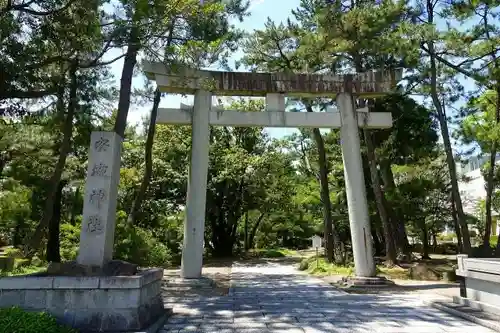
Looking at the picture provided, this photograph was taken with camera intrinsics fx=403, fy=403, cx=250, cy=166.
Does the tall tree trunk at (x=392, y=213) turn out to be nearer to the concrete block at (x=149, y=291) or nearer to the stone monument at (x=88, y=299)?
the concrete block at (x=149, y=291)

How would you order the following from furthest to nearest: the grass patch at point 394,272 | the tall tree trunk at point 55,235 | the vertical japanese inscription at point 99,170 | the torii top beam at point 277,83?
the tall tree trunk at point 55,235 → the grass patch at point 394,272 → the torii top beam at point 277,83 → the vertical japanese inscription at point 99,170

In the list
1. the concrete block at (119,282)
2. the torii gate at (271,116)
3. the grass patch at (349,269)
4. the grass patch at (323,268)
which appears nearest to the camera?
the concrete block at (119,282)

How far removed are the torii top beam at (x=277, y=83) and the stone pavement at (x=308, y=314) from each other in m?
5.88

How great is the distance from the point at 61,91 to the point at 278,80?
621 cm

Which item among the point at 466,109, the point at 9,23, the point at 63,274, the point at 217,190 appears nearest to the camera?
the point at 63,274

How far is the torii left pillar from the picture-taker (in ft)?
36.8

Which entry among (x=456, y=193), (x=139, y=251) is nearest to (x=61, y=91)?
(x=139, y=251)

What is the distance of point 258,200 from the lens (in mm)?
24562

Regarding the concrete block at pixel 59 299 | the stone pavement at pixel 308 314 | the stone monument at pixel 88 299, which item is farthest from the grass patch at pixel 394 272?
the concrete block at pixel 59 299

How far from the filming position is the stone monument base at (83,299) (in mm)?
5777

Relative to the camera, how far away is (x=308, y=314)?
7.54m

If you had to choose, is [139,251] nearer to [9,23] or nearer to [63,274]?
[63,274]

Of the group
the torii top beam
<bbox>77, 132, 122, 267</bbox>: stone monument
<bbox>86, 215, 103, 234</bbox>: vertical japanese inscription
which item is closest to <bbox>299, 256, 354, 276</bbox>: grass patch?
the torii top beam

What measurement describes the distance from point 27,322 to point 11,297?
3.38ft
